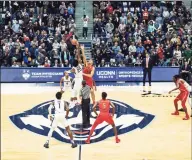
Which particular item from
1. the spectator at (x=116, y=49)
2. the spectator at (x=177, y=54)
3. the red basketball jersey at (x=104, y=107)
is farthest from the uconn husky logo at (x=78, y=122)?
the spectator at (x=177, y=54)

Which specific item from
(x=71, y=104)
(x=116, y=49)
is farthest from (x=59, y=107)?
(x=116, y=49)

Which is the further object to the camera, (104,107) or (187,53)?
(187,53)

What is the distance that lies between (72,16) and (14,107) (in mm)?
10326

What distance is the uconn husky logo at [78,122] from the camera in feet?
40.2

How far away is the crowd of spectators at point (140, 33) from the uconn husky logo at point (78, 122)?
7.03 meters

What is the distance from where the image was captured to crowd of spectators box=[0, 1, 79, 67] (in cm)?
2195

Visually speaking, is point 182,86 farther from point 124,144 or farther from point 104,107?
point 104,107

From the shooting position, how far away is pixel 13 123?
13.5 metres

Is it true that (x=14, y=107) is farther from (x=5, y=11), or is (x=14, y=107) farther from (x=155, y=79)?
(x=5, y=11)

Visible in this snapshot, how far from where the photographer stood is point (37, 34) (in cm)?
2306

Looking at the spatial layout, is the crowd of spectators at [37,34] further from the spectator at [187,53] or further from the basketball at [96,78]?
the spectator at [187,53]

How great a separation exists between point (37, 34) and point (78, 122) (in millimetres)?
10414

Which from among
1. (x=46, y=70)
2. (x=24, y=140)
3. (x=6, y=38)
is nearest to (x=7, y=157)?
(x=24, y=140)

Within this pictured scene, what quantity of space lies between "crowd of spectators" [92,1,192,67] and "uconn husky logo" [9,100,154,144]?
7028 millimetres
